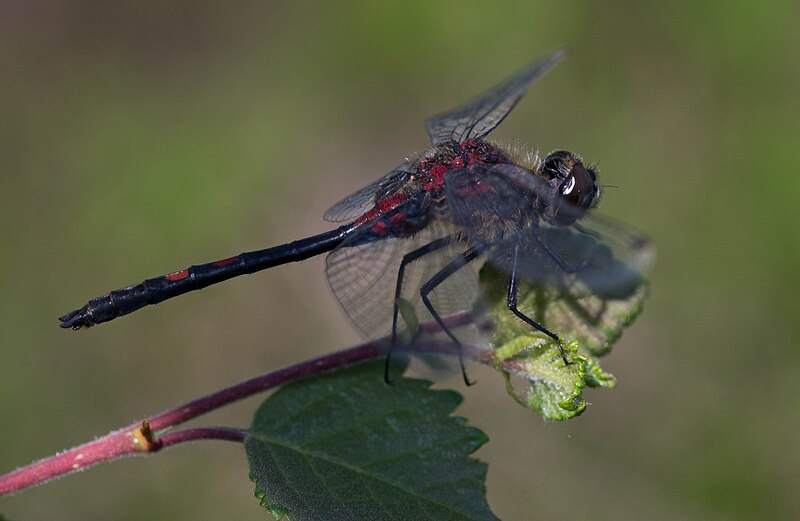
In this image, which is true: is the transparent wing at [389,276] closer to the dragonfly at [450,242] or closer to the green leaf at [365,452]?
the dragonfly at [450,242]

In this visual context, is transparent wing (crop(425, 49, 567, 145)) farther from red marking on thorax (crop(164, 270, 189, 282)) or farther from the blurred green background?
the blurred green background

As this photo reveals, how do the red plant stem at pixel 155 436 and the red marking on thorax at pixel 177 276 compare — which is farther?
the red marking on thorax at pixel 177 276

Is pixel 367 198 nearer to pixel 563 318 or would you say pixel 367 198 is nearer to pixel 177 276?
pixel 177 276

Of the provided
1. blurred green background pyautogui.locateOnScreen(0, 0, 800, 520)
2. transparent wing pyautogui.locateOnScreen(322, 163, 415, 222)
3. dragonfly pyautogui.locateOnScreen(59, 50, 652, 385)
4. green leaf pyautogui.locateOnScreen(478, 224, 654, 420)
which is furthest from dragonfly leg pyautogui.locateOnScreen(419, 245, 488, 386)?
blurred green background pyautogui.locateOnScreen(0, 0, 800, 520)

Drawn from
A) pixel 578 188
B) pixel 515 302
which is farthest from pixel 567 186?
pixel 515 302

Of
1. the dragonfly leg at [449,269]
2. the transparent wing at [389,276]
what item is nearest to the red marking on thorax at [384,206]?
the transparent wing at [389,276]

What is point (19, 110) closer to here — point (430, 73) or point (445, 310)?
point (430, 73)
